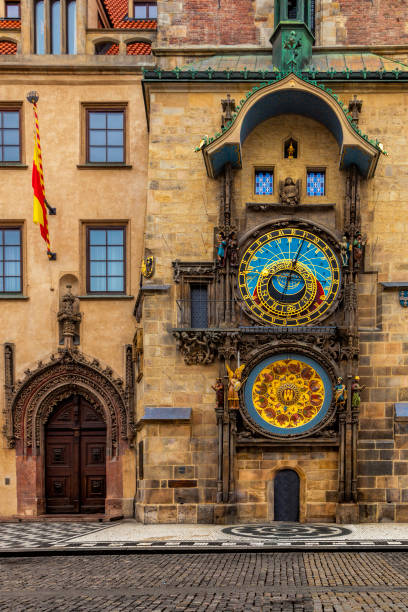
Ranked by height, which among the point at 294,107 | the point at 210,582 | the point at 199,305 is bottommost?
the point at 210,582

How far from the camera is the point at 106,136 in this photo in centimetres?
2217

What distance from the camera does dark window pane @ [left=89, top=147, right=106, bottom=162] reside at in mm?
22094

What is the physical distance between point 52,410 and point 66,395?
0.52 meters

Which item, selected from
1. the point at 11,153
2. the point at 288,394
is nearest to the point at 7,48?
the point at 11,153

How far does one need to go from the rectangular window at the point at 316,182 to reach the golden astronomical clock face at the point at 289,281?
1.15 meters

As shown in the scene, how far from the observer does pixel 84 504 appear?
69.9 ft

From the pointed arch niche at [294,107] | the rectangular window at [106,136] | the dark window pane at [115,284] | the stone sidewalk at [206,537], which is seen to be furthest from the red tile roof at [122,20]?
the stone sidewalk at [206,537]

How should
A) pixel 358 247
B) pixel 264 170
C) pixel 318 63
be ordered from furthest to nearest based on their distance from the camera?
pixel 318 63 < pixel 264 170 < pixel 358 247

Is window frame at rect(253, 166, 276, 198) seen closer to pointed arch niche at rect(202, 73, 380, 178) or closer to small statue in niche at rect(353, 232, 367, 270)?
pointed arch niche at rect(202, 73, 380, 178)

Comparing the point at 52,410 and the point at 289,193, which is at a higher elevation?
the point at 289,193

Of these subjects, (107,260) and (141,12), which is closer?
(107,260)

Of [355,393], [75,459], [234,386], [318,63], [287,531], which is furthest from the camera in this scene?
[75,459]

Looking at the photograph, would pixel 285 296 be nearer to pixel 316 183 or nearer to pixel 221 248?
pixel 221 248

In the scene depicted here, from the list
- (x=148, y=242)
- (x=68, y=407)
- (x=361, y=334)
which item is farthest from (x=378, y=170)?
(x=68, y=407)
